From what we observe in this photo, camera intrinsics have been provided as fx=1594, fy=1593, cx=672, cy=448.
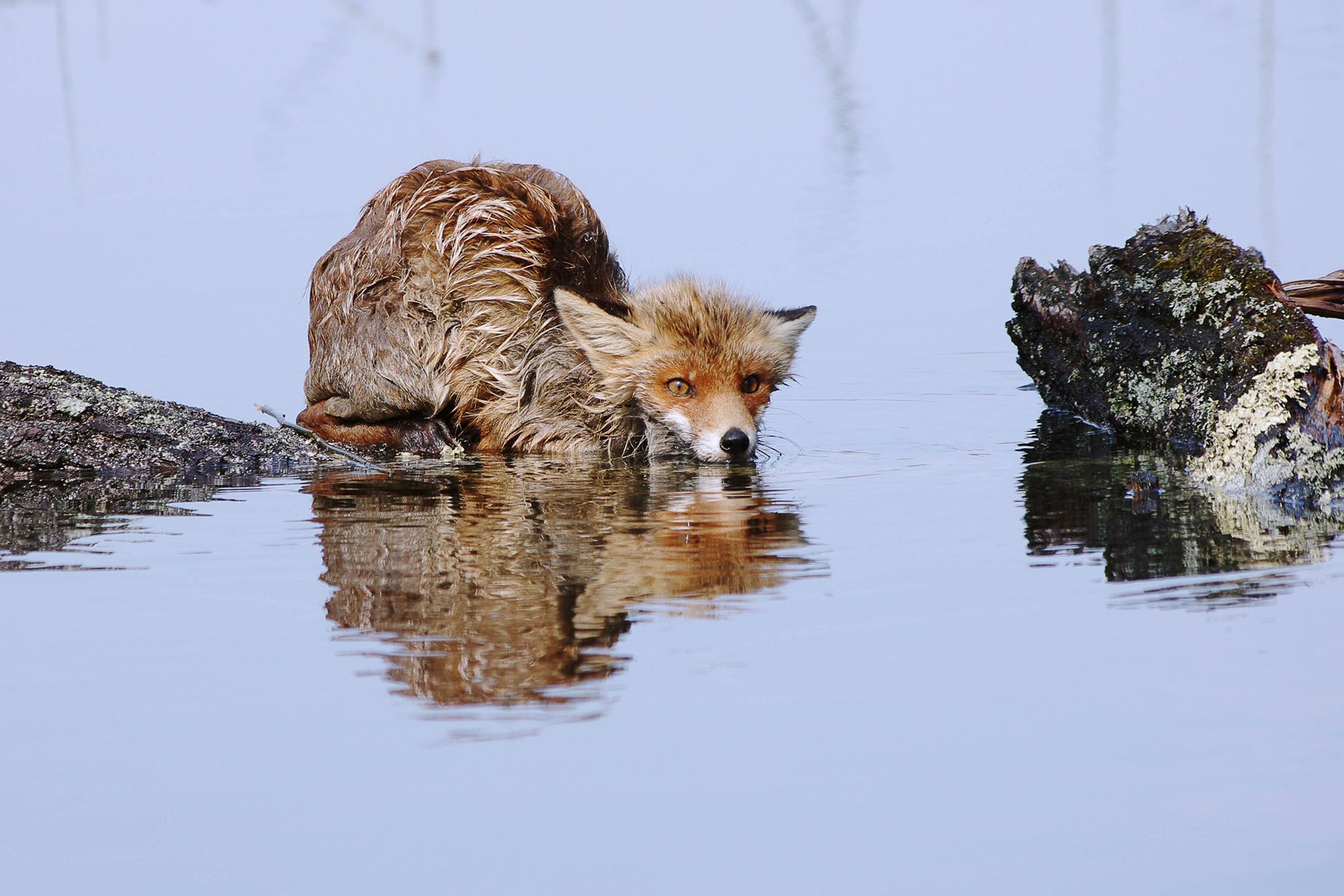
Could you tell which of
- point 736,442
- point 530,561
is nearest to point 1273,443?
point 736,442

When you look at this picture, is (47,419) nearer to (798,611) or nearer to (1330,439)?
(798,611)

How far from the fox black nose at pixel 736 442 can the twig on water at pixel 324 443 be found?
1747mm

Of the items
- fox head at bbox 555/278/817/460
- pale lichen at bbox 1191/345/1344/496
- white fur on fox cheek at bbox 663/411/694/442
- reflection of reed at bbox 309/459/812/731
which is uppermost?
fox head at bbox 555/278/817/460

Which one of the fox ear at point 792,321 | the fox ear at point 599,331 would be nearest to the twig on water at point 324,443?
the fox ear at point 599,331

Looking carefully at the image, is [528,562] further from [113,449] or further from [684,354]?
[113,449]

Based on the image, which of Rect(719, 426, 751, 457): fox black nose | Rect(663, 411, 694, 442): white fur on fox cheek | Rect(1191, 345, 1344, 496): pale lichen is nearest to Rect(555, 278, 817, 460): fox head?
Rect(663, 411, 694, 442): white fur on fox cheek

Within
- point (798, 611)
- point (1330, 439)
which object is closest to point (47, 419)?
point (798, 611)

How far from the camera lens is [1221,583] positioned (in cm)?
554

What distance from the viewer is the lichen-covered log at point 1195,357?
7184 mm

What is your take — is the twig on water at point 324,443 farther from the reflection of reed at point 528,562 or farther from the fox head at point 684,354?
the fox head at point 684,354

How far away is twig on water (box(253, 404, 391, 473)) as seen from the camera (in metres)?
8.36

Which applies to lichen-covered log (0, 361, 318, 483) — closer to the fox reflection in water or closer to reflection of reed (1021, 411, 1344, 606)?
the fox reflection in water

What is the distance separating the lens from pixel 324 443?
8477mm

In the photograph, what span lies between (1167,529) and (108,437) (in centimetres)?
511
